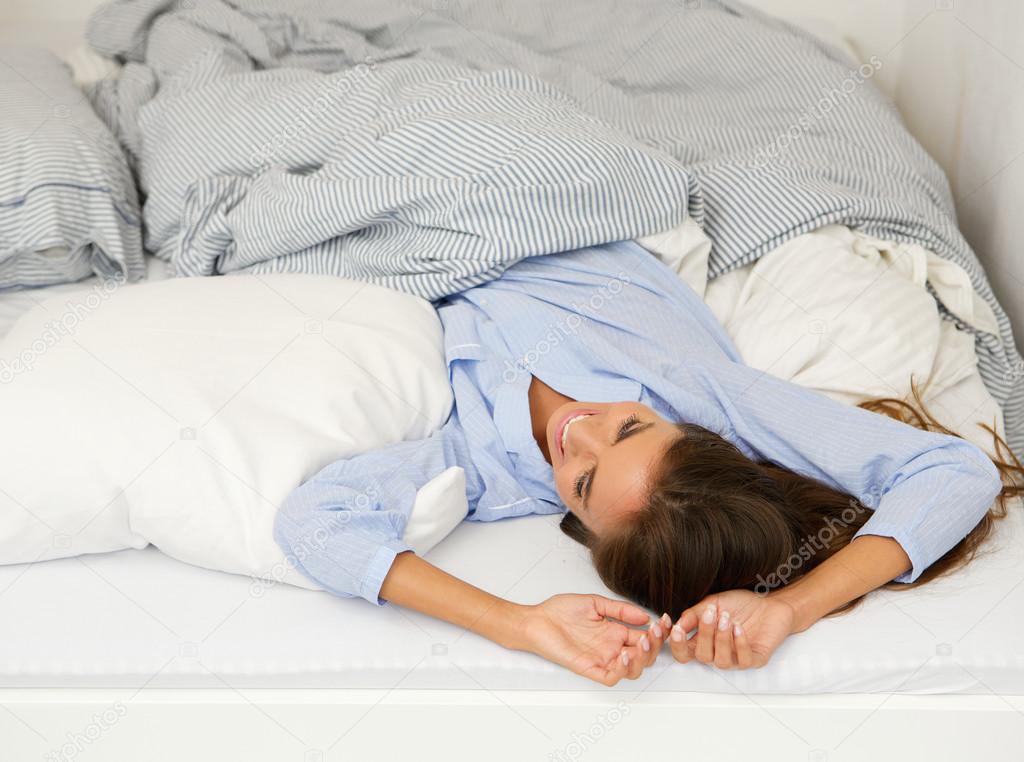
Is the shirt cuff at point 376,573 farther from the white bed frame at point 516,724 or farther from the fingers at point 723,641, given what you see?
the fingers at point 723,641

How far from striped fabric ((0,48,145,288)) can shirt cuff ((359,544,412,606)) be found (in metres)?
0.70

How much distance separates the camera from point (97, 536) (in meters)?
1.02

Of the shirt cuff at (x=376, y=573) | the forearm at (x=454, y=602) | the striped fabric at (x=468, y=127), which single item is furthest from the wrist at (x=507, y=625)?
the striped fabric at (x=468, y=127)

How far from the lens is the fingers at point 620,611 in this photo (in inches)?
36.5

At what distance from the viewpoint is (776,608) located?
0.93 meters

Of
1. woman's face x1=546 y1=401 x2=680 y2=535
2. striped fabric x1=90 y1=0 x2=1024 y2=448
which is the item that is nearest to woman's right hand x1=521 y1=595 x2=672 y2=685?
woman's face x1=546 y1=401 x2=680 y2=535

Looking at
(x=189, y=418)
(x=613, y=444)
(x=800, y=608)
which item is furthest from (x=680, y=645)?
(x=189, y=418)

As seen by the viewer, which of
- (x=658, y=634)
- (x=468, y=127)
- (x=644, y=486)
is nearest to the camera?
(x=658, y=634)

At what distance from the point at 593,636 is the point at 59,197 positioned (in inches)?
36.9

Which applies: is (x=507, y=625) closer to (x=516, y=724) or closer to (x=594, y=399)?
(x=516, y=724)

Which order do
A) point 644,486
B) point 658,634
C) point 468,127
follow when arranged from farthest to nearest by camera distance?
point 468,127 → point 644,486 → point 658,634

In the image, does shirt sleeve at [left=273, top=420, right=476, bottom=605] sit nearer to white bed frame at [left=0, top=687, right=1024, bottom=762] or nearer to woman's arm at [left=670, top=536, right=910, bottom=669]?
white bed frame at [left=0, top=687, right=1024, bottom=762]

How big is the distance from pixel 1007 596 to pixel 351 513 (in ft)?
2.08

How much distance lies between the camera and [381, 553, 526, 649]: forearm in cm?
94
